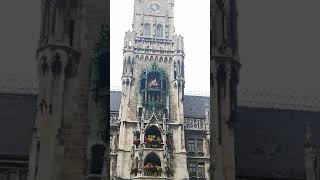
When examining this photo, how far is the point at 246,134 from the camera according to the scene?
20062mm

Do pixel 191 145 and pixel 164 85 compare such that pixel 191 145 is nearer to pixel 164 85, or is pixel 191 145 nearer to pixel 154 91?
pixel 164 85

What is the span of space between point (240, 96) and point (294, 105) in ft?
7.88

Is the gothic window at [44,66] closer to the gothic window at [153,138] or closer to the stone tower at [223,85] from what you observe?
the stone tower at [223,85]

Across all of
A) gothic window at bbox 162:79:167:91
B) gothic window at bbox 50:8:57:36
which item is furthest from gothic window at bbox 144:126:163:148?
gothic window at bbox 50:8:57:36

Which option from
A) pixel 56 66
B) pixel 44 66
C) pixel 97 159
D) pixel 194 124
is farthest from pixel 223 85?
pixel 194 124

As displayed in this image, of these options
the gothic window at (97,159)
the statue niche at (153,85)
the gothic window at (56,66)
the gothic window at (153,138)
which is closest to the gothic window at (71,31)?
the gothic window at (56,66)

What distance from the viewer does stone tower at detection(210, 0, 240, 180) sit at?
52.6ft

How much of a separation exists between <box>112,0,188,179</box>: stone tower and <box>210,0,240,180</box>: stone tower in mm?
17099

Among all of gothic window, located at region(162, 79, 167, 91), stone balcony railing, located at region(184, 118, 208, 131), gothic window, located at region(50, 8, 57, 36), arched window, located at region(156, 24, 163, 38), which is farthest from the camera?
arched window, located at region(156, 24, 163, 38)

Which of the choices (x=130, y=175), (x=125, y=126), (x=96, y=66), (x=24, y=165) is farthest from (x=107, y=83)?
(x=125, y=126)

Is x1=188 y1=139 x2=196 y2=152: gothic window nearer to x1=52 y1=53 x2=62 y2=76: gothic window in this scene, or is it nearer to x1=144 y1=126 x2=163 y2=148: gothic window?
x1=144 y1=126 x2=163 y2=148: gothic window

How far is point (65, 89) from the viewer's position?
52.0 feet

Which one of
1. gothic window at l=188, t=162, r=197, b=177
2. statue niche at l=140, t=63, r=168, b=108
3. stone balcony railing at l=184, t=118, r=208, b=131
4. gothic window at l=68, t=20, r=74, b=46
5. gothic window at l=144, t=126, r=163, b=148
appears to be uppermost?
statue niche at l=140, t=63, r=168, b=108

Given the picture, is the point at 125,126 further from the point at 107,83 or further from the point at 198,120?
the point at 107,83
